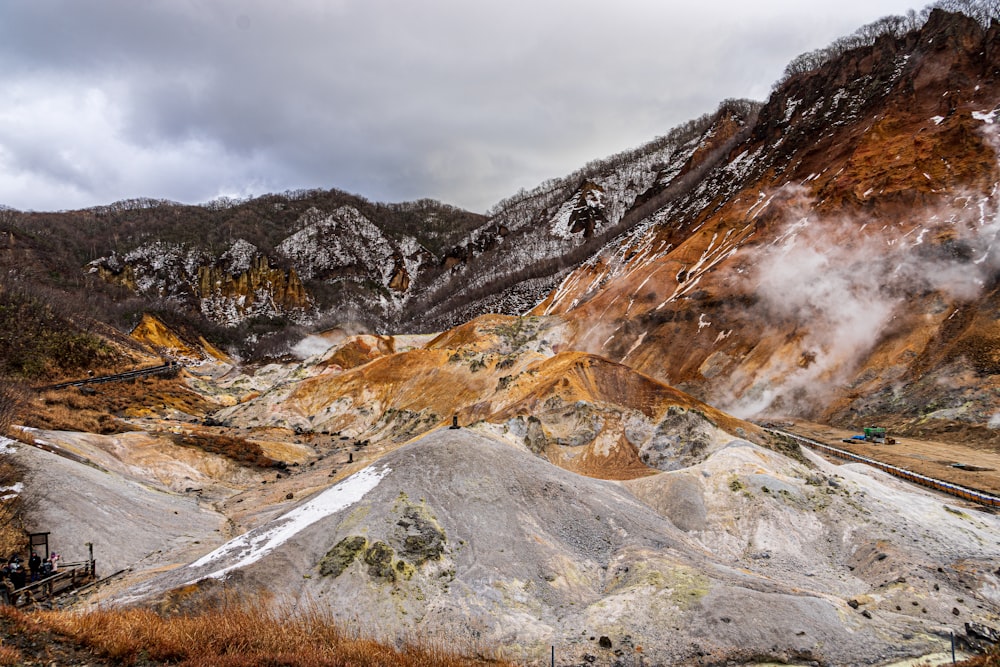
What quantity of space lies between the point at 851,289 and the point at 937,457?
946 inches

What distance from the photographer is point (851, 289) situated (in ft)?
166

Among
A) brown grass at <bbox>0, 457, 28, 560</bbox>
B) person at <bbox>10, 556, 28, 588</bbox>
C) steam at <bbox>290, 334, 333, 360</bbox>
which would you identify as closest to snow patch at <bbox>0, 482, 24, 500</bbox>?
brown grass at <bbox>0, 457, 28, 560</bbox>

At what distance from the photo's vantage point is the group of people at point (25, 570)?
14.8 m

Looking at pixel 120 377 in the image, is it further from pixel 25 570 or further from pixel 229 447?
pixel 25 570

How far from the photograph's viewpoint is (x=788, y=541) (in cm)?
1902

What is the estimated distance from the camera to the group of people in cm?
1475

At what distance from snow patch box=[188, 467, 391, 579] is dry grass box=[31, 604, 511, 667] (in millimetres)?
4887

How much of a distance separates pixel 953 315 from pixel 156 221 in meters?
196

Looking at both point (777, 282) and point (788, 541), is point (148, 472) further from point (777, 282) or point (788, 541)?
point (777, 282)

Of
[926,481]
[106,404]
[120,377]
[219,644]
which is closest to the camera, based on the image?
[219,644]

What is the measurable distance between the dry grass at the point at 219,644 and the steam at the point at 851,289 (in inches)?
1884

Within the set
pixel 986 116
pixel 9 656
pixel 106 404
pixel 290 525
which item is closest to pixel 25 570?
pixel 290 525

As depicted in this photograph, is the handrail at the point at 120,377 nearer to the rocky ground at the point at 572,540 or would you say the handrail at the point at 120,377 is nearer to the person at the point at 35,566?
the rocky ground at the point at 572,540

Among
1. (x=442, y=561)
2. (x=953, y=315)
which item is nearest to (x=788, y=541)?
(x=442, y=561)
